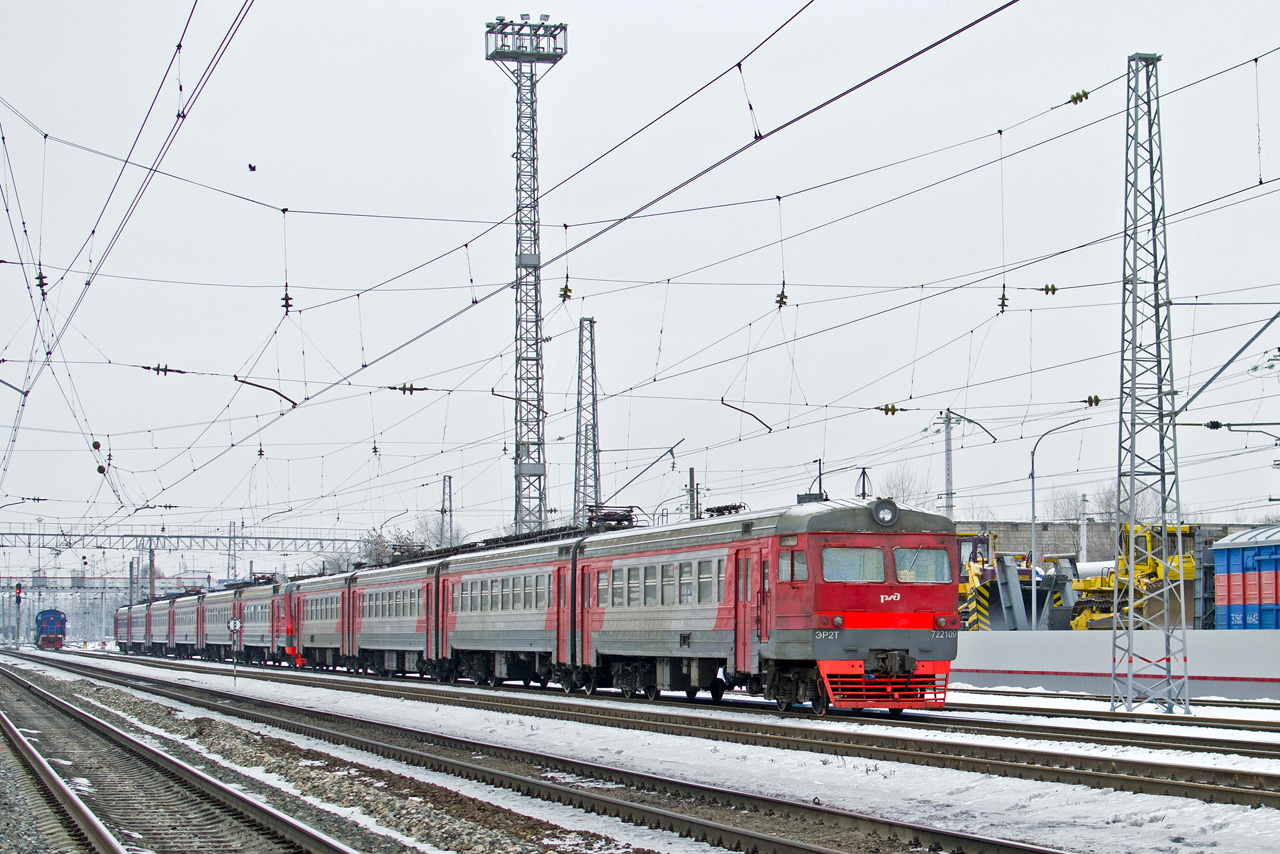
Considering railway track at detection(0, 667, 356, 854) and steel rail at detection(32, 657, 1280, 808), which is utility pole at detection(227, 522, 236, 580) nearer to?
railway track at detection(0, 667, 356, 854)

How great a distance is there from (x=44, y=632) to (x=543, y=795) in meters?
107

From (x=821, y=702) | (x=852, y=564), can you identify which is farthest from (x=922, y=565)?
(x=821, y=702)

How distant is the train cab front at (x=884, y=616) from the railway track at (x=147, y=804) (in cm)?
909

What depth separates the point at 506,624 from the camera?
31.1m

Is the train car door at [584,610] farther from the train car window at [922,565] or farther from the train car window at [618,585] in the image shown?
the train car window at [922,565]

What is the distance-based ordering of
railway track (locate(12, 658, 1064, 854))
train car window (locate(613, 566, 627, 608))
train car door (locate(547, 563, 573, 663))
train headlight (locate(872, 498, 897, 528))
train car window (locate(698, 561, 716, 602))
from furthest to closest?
1. train car door (locate(547, 563, 573, 663))
2. train car window (locate(613, 566, 627, 608))
3. train car window (locate(698, 561, 716, 602))
4. train headlight (locate(872, 498, 897, 528))
5. railway track (locate(12, 658, 1064, 854))

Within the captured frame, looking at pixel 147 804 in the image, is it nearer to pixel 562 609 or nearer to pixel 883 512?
pixel 883 512

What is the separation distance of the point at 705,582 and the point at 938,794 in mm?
10159

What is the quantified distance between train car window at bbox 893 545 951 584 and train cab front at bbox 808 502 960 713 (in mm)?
15

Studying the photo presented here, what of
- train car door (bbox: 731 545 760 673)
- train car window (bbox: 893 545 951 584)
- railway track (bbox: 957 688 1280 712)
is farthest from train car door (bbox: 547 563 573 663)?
railway track (bbox: 957 688 1280 712)

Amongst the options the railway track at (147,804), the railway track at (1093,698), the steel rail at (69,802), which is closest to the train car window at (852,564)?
the railway track at (1093,698)

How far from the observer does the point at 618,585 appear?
25.5 metres

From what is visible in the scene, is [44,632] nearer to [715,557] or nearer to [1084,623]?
[1084,623]

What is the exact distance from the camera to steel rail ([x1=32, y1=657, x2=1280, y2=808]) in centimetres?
1186
